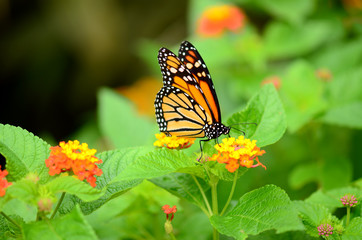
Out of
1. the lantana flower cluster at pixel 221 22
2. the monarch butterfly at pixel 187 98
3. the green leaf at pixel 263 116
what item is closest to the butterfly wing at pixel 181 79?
the monarch butterfly at pixel 187 98

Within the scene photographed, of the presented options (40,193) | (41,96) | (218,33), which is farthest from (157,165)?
Answer: (41,96)

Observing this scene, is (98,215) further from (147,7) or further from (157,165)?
(147,7)

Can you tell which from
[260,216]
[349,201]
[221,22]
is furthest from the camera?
[221,22]

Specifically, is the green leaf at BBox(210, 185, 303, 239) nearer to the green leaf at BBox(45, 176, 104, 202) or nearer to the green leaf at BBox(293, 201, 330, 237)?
the green leaf at BBox(293, 201, 330, 237)

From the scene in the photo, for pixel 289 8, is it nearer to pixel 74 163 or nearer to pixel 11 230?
pixel 74 163

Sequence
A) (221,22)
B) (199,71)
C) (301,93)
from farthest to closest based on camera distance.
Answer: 1. (221,22)
2. (301,93)
3. (199,71)

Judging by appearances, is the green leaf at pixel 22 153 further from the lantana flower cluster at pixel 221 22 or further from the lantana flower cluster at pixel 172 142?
the lantana flower cluster at pixel 221 22

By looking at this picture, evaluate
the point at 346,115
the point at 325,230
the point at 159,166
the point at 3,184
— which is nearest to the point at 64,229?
the point at 3,184
